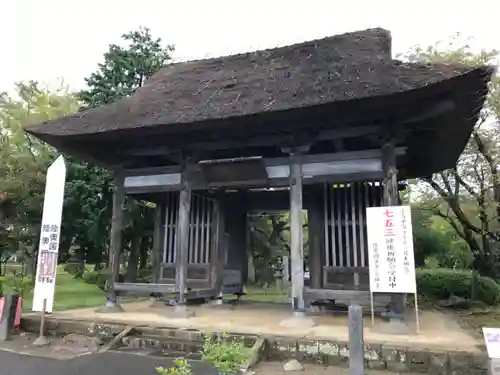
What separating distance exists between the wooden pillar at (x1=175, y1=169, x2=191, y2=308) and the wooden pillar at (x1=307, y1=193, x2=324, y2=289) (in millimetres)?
2885

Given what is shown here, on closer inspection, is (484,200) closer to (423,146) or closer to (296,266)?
(423,146)

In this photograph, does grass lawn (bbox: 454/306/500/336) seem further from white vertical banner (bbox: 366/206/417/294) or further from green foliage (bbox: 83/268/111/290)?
green foliage (bbox: 83/268/111/290)

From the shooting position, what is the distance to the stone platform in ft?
17.6

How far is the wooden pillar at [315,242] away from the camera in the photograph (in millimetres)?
9250

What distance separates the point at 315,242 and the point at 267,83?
3752mm

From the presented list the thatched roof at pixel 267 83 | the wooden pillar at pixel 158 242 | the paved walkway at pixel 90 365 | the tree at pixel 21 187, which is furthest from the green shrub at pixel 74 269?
the paved walkway at pixel 90 365

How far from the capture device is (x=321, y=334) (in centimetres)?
638

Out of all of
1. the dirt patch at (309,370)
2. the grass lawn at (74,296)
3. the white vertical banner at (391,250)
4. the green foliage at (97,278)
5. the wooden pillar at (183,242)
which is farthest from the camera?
the green foliage at (97,278)

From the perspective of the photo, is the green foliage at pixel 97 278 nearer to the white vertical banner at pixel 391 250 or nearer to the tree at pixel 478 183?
the white vertical banner at pixel 391 250

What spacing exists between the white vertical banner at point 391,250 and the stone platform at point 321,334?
31.1 inches

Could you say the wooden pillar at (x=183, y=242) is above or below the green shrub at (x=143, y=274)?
above

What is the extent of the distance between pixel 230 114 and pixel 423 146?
454 cm

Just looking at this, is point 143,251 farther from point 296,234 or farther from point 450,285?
point 450,285

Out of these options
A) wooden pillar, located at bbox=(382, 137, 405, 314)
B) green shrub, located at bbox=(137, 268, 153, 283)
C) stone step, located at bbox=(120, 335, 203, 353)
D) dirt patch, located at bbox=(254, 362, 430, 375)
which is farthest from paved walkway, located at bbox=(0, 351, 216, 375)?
green shrub, located at bbox=(137, 268, 153, 283)
